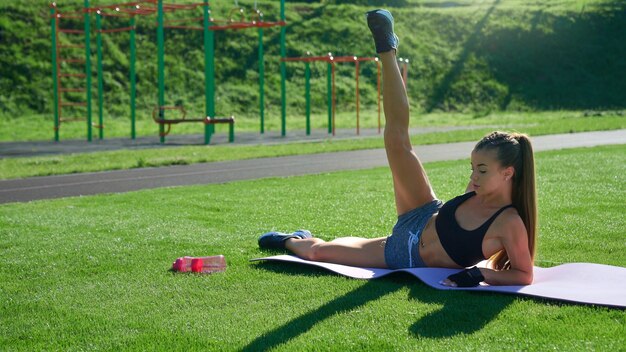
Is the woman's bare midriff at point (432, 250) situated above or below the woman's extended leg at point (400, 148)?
below

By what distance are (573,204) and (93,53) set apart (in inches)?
972

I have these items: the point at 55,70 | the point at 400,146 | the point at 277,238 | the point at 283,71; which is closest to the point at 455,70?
the point at 283,71

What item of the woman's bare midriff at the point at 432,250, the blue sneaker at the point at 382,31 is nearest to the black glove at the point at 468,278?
the woman's bare midriff at the point at 432,250

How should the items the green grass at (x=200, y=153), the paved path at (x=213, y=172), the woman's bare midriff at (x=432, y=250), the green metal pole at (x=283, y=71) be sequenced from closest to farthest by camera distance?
the woman's bare midriff at (x=432, y=250) → the paved path at (x=213, y=172) → the green grass at (x=200, y=153) → the green metal pole at (x=283, y=71)

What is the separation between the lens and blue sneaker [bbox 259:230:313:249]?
626 cm

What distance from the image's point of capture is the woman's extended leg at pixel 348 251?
559 centimetres

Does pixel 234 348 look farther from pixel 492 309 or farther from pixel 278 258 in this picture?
pixel 278 258

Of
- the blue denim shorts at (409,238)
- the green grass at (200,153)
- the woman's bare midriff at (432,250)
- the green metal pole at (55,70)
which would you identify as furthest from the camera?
the green metal pole at (55,70)

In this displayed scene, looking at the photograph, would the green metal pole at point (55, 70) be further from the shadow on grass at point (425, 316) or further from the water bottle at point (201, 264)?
the shadow on grass at point (425, 316)

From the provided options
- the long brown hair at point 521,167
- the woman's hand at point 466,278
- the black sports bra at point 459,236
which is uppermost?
the long brown hair at point 521,167

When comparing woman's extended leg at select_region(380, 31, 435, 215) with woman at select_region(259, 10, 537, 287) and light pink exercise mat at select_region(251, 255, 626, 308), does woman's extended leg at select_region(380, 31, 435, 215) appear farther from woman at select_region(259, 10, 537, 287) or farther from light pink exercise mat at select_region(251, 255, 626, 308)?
light pink exercise mat at select_region(251, 255, 626, 308)

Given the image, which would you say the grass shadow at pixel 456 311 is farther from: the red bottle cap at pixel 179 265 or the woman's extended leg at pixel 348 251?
the red bottle cap at pixel 179 265

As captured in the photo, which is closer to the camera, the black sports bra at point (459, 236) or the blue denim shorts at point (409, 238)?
the black sports bra at point (459, 236)

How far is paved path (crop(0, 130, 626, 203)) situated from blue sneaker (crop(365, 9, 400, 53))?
645 centimetres
